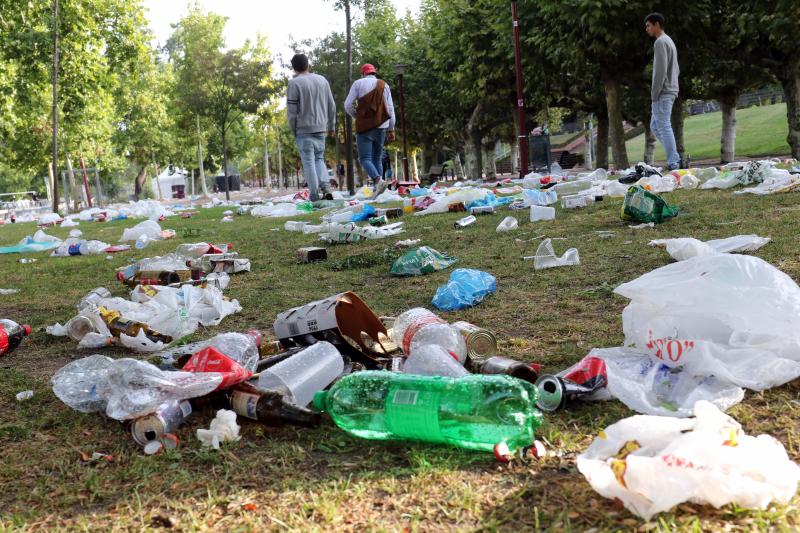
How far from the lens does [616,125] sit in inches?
620

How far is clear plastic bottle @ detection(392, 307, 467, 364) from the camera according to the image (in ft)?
7.53

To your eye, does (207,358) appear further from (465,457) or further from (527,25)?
(527,25)

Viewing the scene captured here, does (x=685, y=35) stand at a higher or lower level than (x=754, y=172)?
higher

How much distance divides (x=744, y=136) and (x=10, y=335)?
33.4 m

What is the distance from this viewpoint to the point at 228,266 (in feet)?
16.0

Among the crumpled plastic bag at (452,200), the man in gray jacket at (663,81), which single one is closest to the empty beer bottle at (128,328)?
the crumpled plastic bag at (452,200)

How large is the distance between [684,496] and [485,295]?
7.20ft

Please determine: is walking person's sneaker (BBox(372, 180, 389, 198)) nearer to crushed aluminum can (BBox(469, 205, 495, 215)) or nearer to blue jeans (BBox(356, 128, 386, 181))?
blue jeans (BBox(356, 128, 386, 181))

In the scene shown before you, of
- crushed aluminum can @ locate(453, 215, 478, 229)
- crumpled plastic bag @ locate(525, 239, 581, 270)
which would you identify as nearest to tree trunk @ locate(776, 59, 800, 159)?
crushed aluminum can @ locate(453, 215, 478, 229)

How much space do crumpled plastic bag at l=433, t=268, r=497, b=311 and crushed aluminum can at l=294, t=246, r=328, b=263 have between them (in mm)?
1840

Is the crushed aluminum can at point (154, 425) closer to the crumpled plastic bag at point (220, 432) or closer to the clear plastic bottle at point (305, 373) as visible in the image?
the crumpled plastic bag at point (220, 432)

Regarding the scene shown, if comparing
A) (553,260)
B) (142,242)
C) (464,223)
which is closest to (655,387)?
(553,260)

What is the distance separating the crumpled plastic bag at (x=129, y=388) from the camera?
194cm

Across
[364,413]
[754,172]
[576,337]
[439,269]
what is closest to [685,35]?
[754,172]
